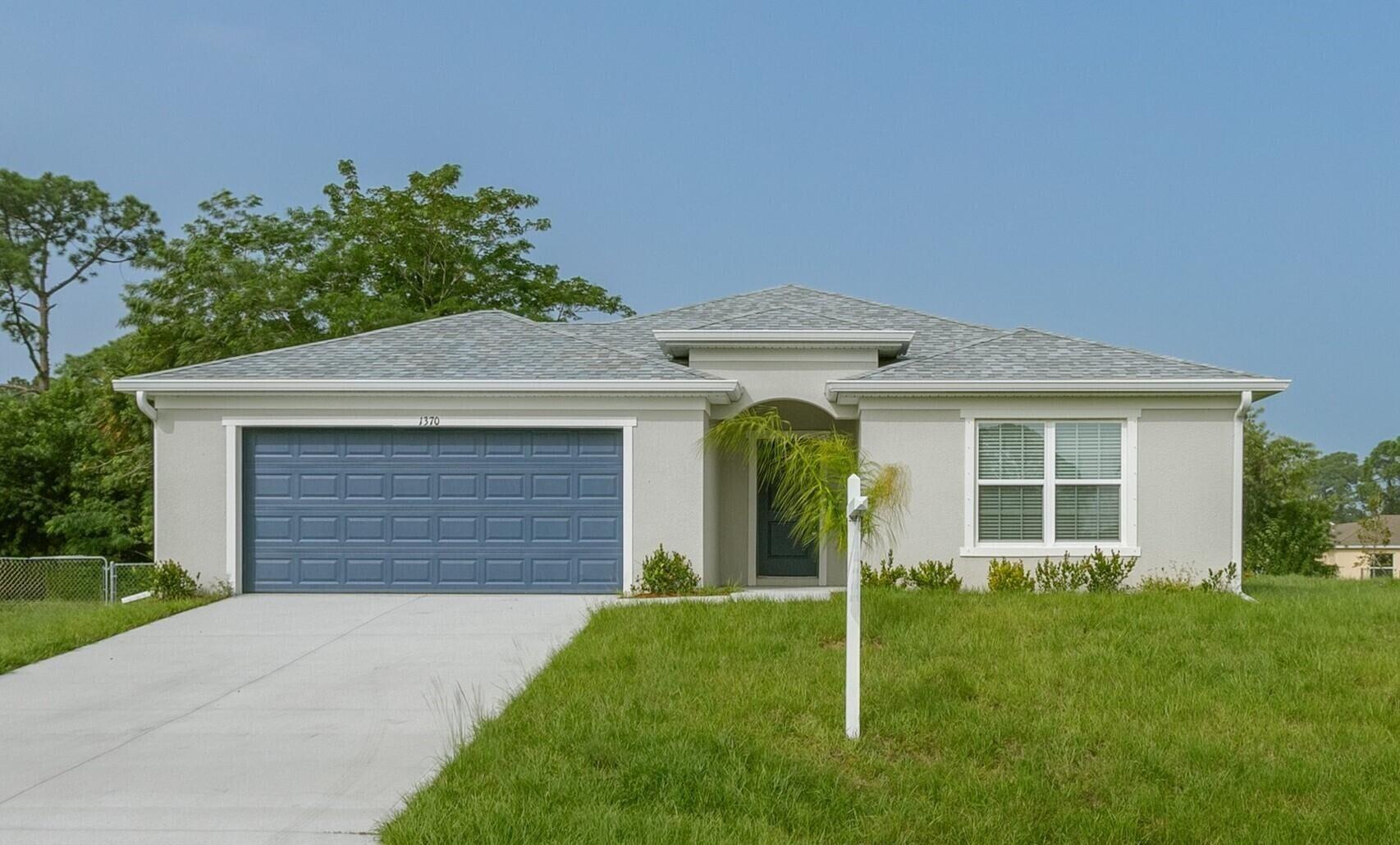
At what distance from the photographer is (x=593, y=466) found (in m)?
15.5

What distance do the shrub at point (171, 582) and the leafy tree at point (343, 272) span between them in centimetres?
1400

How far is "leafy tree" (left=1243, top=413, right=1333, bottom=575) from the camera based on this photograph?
94.0 ft

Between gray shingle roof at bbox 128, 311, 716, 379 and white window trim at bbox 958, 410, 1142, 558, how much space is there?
373 cm

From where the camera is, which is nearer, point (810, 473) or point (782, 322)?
point (810, 473)

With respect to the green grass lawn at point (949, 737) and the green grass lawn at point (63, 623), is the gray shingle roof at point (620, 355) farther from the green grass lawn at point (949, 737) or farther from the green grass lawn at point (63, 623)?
the green grass lawn at point (949, 737)

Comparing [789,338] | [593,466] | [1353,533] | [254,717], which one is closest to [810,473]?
[789,338]

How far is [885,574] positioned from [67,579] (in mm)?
11906

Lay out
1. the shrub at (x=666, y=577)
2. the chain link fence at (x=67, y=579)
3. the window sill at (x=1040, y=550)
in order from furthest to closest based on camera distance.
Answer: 1. the chain link fence at (x=67, y=579)
2. the window sill at (x=1040, y=550)
3. the shrub at (x=666, y=577)

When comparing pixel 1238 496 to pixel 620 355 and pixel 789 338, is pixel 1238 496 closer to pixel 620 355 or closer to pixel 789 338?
pixel 789 338

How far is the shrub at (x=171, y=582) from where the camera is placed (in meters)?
15.2

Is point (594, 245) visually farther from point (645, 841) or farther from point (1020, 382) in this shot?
point (645, 841)

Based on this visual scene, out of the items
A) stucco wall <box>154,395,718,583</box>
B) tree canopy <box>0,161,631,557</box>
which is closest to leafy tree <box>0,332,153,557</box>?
tree canopy <box>0,161,631,557</box>

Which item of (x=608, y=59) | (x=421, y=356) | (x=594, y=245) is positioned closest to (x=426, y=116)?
(x=594, y=245)

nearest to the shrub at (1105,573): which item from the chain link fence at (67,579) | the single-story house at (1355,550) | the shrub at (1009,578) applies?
the shrub at (1009,578)
